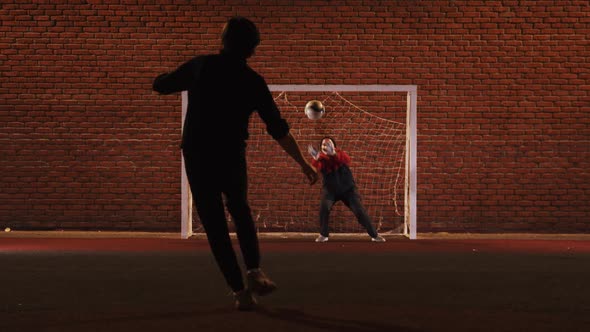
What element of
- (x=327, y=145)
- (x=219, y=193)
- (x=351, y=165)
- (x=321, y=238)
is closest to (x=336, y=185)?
(x=327, y=145)

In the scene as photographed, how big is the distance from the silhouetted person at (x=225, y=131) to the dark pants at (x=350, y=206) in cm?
651

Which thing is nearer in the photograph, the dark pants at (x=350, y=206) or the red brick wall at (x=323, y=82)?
the dark pants at (x=350, y=206)

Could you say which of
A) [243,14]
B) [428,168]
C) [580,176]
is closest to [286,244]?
[428,168]

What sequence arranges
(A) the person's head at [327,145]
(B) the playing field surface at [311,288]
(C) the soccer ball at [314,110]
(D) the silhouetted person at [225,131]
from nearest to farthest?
(B) the playing field surface at [311,288]
(D) the silhouetted person at [225,131]
(A) the person's head at [327,145]
(C) the soccer ball at [314,110]

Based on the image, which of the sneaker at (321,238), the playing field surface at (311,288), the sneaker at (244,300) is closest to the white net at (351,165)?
the sneaker at (321,238)

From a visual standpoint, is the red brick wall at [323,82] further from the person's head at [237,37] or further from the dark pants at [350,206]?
the person's head at [237,37]

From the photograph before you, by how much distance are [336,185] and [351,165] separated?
150 cm

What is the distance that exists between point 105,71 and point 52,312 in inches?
325

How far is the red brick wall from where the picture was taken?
1334 cm

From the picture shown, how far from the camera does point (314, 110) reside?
12578mm

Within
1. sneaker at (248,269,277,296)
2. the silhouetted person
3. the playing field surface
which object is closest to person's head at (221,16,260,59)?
the silhouetted person

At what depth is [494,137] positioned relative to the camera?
1339cm

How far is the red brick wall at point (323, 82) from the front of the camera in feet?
43.8

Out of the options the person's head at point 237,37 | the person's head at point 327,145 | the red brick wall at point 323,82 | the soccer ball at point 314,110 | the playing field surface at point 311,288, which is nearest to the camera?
the playing field surface at point 311,288
